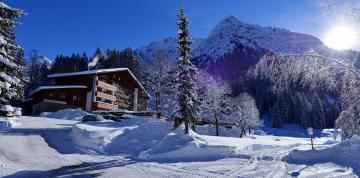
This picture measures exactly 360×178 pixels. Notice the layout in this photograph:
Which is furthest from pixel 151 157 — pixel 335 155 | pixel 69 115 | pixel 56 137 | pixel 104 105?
pixel 104 105

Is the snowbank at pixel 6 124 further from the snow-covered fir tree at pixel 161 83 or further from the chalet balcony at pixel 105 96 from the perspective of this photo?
the snow-covered fir tree at pixel 161 83

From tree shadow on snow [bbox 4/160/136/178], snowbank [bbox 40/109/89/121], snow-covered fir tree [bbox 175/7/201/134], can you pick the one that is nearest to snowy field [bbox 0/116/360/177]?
tree shadow on snow [bbox 4/160/136/178]

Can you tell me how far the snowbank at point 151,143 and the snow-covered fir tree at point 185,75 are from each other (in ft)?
8.21

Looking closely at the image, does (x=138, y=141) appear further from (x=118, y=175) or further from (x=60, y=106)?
(x=60, y=106)

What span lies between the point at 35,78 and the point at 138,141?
343 feet

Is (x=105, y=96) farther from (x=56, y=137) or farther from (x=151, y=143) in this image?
(x=151, y=143)

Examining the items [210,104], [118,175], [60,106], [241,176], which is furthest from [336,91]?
[60,106]

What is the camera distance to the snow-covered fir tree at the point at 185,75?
33344 millimetres

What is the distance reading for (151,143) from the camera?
1043 inches

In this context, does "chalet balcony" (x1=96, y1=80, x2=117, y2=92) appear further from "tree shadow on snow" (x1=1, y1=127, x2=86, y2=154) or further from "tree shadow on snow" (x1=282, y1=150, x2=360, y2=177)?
"tree shadow on snow" (x1=282, y1=150, x2=360, y2=177)

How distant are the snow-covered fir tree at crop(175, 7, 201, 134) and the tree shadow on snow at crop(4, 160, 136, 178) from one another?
13.3 meters

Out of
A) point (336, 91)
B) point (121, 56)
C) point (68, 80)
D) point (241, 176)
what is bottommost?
point (241, 176)

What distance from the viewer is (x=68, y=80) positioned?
2509 inches

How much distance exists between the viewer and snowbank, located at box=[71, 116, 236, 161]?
76.4 feet
